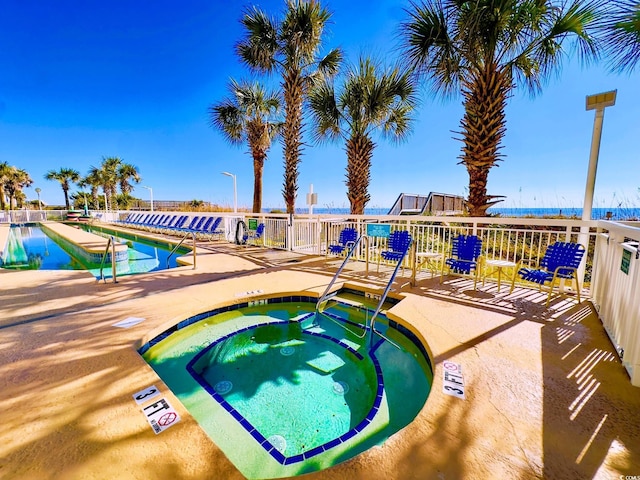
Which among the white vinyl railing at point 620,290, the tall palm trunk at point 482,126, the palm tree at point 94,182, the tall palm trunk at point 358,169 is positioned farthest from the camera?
the palm tree at point 94,182

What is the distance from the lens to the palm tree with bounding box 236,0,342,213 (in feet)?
24.8

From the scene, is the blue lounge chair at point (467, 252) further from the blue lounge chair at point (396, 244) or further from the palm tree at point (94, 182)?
the palm tree at point (94, 182)

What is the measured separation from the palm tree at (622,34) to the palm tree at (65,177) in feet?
149

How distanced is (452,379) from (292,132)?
27.7ft

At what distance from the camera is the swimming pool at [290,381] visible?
168 centimetres

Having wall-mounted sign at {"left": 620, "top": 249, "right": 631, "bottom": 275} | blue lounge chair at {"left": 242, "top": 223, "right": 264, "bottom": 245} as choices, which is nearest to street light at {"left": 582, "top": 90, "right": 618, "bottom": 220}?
wall-mounted sign at {"left": 620, "top": 249, "right": 631, "bottom": 275}

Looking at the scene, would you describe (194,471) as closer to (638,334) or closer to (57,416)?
(57,416)

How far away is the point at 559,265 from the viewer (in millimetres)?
3490

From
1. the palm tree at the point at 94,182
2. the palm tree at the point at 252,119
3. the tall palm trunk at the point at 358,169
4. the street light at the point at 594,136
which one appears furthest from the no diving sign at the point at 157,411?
the palm tree at the point at 94,182

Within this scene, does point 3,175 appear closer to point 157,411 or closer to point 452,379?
point 157,411

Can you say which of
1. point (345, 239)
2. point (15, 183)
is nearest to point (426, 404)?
point (345, 239)

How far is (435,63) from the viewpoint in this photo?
5.29m

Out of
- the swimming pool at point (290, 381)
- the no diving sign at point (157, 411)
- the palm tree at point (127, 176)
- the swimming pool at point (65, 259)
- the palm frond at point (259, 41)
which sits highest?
the palm frond at point (259, 41)

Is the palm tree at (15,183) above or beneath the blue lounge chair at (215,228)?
above
